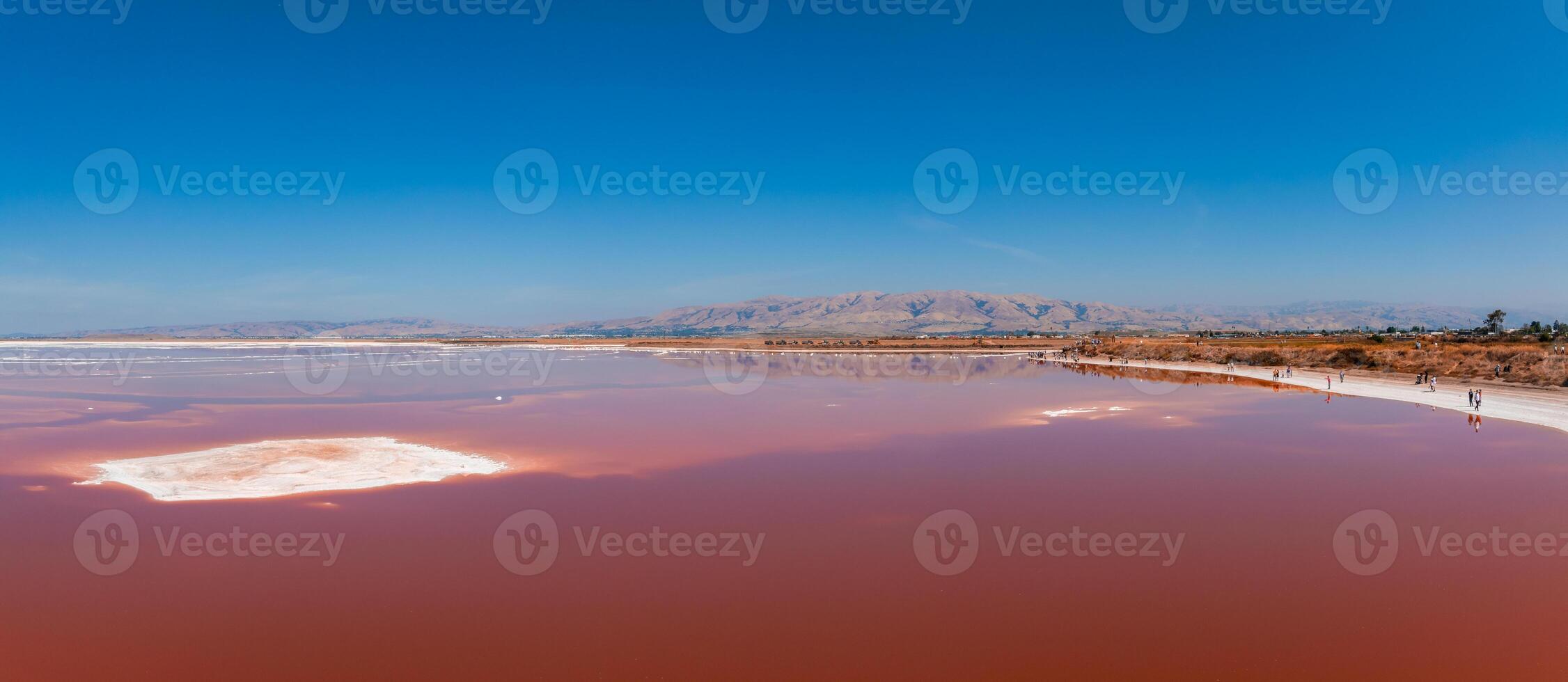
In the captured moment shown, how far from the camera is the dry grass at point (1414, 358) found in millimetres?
32719

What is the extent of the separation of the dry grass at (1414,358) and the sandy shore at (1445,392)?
1209 millimetres

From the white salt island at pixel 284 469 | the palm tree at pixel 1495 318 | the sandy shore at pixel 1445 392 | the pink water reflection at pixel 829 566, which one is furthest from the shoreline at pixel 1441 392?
the palm tree at pixel 1495 318

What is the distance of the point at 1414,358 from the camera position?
42.4 metres

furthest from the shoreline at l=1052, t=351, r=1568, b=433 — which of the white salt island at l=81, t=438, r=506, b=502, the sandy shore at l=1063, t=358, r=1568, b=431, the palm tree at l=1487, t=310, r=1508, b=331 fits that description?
the palm tree at l=1487, t=310, r=1508, b=331

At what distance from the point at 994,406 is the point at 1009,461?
38.2 ft

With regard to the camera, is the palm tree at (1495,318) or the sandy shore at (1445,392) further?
the palm tree at (1495,318)

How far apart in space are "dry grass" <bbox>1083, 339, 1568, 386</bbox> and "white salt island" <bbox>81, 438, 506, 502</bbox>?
38.9 m

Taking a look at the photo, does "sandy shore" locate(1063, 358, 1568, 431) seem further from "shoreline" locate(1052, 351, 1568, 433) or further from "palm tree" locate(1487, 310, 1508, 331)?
"palm tree" locate(1487, 310, 1508, 331)

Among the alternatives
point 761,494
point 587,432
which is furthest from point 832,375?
point 761,494

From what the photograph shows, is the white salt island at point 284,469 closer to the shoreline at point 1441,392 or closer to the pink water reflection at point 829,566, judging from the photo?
the pink water reflection at point 829,566

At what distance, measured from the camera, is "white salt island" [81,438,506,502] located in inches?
551

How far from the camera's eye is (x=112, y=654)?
24.7 feet

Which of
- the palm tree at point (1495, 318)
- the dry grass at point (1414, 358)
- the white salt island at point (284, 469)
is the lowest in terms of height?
the white salt island at point (284, 469)

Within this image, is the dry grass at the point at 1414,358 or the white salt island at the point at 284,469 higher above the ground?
the dry grass at the point at 1414,358
